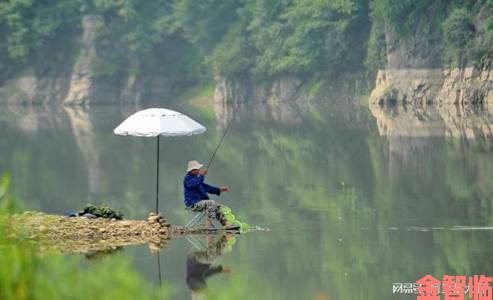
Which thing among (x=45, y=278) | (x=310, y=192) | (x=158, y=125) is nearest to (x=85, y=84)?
(x=310, y=192)

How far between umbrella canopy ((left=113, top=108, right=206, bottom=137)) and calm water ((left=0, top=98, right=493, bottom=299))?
1.86 m

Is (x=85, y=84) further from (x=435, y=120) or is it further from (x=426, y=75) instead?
(x=435, y=120)

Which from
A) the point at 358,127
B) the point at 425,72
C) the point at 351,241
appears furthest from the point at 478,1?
the point at 351,241

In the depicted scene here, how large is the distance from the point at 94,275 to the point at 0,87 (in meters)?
83.3

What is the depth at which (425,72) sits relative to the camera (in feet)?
212

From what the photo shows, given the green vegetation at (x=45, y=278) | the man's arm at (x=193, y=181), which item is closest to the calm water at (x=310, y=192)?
the man's arm at (x=193, y=181)

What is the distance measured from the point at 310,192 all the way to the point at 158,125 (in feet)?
20.2

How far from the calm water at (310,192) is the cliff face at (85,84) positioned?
125ft

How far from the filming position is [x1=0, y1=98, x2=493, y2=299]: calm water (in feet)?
50.8

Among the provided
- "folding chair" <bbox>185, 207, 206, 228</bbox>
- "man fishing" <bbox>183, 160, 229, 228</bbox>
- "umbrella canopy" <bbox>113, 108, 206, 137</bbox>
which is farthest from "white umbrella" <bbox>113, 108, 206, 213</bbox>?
"folding chair" <bbox>185, 207, 206, 228</bbox>

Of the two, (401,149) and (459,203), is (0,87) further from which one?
(459,203)

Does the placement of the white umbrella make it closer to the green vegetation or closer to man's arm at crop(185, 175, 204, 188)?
man's arm at crop(185, 175, 204, 188)

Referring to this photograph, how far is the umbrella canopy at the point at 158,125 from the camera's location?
19578 millimetres

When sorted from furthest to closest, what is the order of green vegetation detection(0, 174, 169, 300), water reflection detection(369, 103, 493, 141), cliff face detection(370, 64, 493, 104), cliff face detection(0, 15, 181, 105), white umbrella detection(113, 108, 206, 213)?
cliff face detection(0, 15, 181, 105), cliff face detection(370, 64, 493, 104), water reflection detection(369, 103, 493, 141), white umbrella detection(113, 108, 206, 213), green vegetation detection(0, 174, 169, 300)
